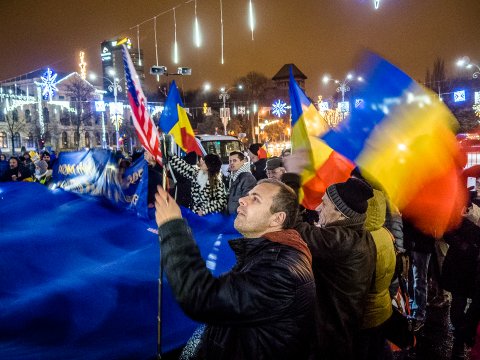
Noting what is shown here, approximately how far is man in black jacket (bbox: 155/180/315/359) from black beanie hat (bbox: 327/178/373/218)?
0.98 metres

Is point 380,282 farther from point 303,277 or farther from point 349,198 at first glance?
point 303,277

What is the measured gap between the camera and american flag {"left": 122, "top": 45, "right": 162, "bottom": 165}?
3049 millimetres

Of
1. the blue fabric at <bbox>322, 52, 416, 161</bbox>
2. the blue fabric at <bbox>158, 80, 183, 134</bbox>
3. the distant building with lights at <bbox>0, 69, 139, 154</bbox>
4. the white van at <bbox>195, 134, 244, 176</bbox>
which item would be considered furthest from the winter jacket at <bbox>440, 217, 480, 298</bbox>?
the distant building with lights at <bbox>0, 69, 139, 154</bbox>

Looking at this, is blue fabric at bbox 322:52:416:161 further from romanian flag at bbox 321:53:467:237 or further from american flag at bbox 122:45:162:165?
american flag at bbox 122:45:162:165

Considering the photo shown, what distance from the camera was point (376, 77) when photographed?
4332mm

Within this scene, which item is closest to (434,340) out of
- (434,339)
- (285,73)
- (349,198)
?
(434,339)

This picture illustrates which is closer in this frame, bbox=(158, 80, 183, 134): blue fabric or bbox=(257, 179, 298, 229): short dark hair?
bbox=(257, 179, 298, 229): short dark hair

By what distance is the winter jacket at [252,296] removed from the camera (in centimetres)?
186

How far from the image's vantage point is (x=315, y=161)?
5.46 m

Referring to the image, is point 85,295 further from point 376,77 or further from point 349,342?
point 376,77

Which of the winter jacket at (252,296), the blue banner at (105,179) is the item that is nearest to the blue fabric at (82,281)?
the blue banner at (105,179)

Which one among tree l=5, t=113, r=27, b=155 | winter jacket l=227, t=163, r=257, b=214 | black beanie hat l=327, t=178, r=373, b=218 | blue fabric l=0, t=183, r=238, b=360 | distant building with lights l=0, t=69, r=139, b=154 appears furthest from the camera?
tree l=5, t=113, r=27, b=155

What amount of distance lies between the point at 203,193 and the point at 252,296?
482 cm

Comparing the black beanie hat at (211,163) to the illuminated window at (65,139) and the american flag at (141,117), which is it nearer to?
the american flag at (141,117)
